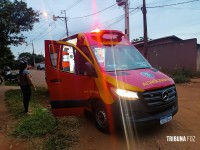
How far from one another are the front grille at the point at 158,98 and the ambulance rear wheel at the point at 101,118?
102 cm

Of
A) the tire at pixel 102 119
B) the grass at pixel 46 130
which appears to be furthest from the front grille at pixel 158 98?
the grass at pixel 46 130

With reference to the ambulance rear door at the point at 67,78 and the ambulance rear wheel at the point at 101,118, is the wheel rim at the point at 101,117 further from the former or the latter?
the ambulance rear door at the point at 67,78

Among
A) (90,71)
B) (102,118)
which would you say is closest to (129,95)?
(102,118)

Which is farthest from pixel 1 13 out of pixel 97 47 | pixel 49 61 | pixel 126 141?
pixel 126 141

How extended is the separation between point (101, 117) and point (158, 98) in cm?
141

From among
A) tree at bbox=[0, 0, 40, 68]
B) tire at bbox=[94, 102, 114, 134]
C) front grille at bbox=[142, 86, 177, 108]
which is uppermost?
tree at bbox=[0, 0, 40, 68]

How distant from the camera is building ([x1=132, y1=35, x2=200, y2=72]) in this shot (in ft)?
67.1

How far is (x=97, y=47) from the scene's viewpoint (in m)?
5.85

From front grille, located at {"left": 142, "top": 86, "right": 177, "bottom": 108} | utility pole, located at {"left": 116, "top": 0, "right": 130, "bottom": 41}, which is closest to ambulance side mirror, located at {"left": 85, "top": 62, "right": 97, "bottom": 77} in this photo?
front grille, located at {"left": 142, "top": 86, "right": 177, "bottom": 108}

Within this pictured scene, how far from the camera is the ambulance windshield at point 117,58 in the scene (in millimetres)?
5582

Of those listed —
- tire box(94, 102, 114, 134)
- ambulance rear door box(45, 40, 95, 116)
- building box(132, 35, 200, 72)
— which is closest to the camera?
tire box(94, 102, 114, 134)

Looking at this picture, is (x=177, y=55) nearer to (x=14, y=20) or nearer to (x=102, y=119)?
(x=14, y=20)

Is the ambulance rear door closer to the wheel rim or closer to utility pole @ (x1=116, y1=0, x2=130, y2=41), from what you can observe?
the wheel rim

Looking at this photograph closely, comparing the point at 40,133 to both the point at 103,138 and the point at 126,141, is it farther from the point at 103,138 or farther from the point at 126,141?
the point at 126,141
